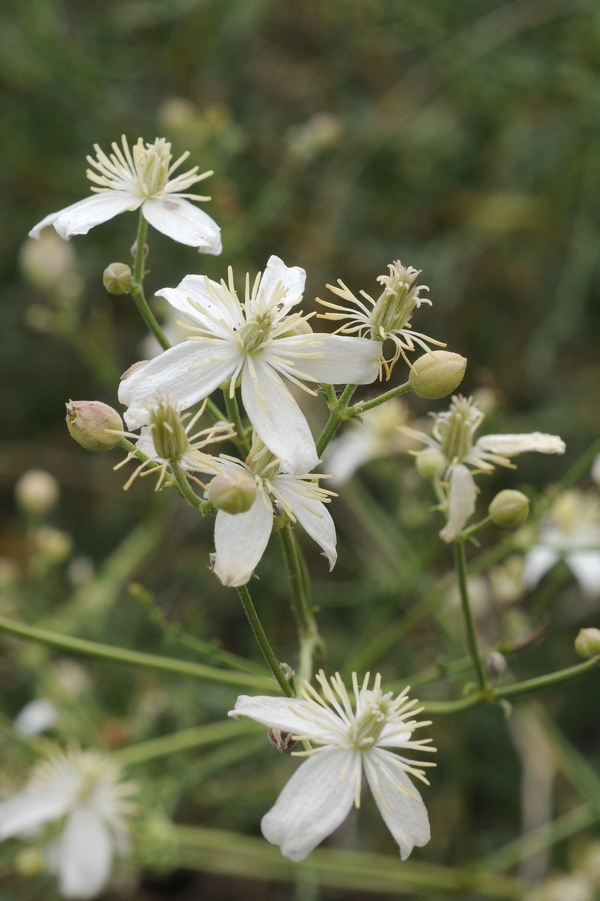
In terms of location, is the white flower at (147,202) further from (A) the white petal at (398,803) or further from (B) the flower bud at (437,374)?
(A) the white petal at (398,803)

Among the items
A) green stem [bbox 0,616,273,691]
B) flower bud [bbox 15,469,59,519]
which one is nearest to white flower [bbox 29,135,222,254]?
green stem [bbox 0,616,273,691]

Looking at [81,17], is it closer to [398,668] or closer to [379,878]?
[398,668]

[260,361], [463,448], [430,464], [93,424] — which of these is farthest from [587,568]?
[93,424]

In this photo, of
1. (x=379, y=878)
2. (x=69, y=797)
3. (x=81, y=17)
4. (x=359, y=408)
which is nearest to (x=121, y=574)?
(x=69, y=797)

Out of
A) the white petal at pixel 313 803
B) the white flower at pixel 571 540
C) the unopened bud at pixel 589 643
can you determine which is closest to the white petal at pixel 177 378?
the white petal at pixel 313 803

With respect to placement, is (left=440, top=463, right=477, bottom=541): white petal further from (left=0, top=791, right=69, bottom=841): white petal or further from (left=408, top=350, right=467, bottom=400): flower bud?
(left=0, top=791, right=69, bottom=841): white petal
